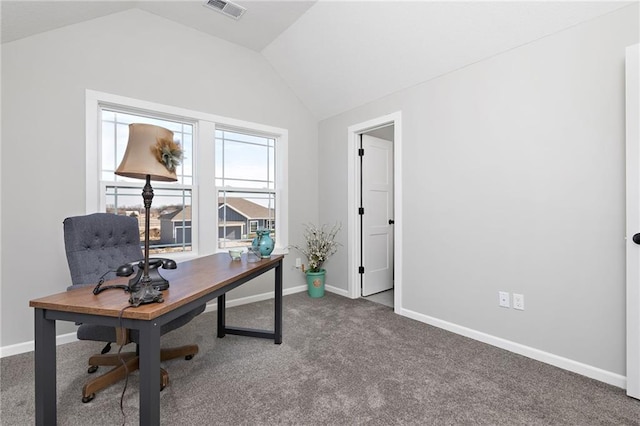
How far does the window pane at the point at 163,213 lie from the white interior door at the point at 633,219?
140 inches

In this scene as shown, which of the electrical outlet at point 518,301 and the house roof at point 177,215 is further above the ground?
the house roof at point 177,215

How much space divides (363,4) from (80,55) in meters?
2.43

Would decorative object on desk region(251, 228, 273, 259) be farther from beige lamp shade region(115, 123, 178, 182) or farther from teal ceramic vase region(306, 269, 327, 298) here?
teal ceramic vase region(306, 269, 327, 298)

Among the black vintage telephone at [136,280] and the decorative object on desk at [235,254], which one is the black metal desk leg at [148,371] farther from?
the decorative object on desk at [235,254]

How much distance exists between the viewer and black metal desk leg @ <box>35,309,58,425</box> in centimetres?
127

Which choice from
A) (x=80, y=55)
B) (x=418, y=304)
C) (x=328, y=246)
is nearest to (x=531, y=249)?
(x=418, y=304)

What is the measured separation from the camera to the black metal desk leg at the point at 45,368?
127cm

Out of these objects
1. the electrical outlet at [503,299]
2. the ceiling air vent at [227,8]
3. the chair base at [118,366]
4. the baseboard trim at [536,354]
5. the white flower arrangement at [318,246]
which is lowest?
the baseboard trim at [536,354]

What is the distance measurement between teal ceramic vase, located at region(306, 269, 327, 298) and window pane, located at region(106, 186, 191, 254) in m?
1.48

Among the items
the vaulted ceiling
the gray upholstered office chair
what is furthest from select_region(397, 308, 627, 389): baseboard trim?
the vaulted ceiling

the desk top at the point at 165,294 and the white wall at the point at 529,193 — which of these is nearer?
the desk top at the point at 165,294

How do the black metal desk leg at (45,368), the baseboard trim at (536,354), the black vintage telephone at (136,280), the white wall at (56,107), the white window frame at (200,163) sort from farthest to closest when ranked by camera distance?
the white window frame at (200,163) < the white wall at (56,107) < the baseboard trim at (536,354) < the black vintage telephone at (136,280) < the black metal desk leg at (45,368)

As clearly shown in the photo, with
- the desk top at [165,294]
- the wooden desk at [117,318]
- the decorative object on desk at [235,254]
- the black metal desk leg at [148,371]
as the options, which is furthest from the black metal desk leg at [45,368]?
the decorative object on desk at [235,254]

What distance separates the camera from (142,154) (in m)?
1.34
